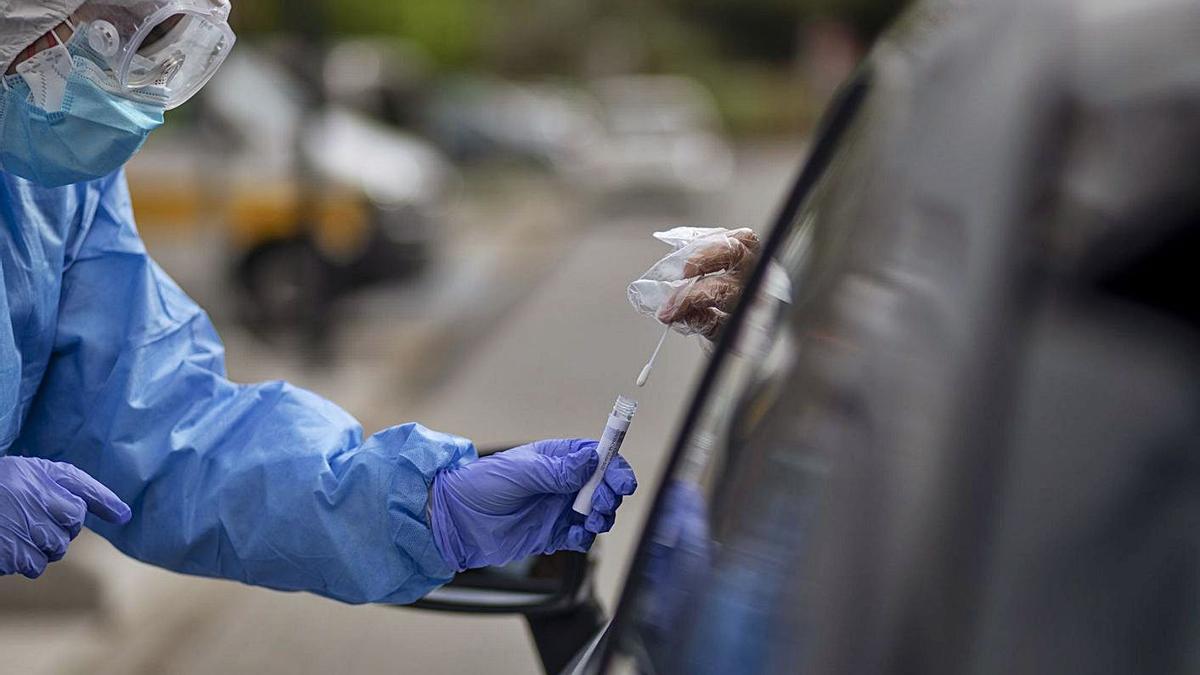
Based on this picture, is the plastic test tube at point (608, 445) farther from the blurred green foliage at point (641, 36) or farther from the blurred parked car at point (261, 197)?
the blurred green foliage at point (641, 36)

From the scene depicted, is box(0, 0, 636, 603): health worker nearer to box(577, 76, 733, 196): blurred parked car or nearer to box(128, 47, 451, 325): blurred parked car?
box(128, 47, 451, 325): blurred parked car

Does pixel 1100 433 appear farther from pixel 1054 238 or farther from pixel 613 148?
pixel 613 148

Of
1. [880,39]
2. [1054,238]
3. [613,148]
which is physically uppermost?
[613,148]

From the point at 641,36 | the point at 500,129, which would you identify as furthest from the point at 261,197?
the point at 641,36

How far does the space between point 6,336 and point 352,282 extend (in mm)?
9892

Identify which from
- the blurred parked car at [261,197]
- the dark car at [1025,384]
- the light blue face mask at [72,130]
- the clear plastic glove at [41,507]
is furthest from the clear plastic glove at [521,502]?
the blurred parked car at [261,197]

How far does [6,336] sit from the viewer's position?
211 cm

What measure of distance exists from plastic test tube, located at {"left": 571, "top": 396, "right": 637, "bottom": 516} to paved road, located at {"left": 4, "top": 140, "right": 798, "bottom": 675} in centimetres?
15

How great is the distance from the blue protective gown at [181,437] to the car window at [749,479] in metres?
0.68

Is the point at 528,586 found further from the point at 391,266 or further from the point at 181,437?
the point at 391,266

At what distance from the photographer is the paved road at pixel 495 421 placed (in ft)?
16.5

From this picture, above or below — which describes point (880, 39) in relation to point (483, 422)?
above

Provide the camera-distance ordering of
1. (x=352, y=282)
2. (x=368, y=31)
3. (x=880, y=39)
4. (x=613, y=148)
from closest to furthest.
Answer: (x=880, y=39) → (x=352, y=282) → (x=613, y=148) → (x=368, y=31)

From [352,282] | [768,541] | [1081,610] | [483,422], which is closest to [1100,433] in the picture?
[1081,610]
